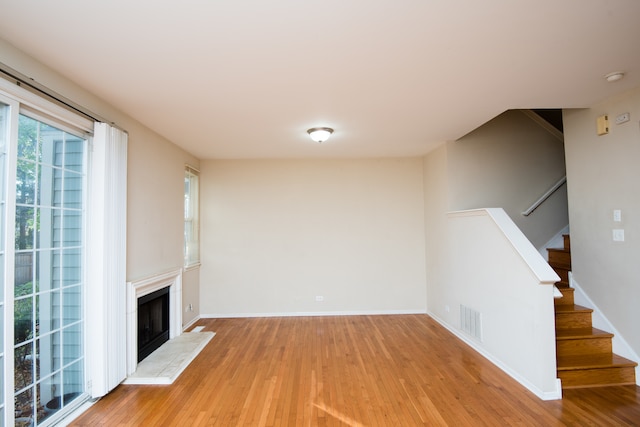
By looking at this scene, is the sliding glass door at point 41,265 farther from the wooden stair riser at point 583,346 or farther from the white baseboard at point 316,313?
the wooden stair riser at point 583,346

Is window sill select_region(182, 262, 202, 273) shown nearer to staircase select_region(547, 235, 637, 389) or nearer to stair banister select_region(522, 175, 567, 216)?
staircase select_region(547, 235, 637, 389)

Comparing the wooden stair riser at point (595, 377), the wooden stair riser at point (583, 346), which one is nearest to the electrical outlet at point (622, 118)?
the wooden stair riser at point (583, 346)

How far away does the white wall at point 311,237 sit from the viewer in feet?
18.0

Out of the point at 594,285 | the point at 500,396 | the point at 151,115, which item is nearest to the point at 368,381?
the point at 500,396

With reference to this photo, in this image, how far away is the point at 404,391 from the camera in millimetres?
2918

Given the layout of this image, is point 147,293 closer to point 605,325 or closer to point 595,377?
point 595,377

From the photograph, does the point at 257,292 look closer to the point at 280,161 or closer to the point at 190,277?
the point at 190,277

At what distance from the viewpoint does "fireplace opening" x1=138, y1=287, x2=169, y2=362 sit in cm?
366

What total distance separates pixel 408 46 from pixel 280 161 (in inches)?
146

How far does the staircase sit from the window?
482cm

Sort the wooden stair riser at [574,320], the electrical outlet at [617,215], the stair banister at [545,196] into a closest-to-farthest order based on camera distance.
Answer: the electrical outlet at [617,215] → the wooden stair riser at [574,320] → the stair banister at [545,196]

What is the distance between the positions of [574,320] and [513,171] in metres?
2.23

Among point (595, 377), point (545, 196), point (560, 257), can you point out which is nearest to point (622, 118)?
point (545, 196)

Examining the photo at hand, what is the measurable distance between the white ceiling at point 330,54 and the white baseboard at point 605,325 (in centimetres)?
202
